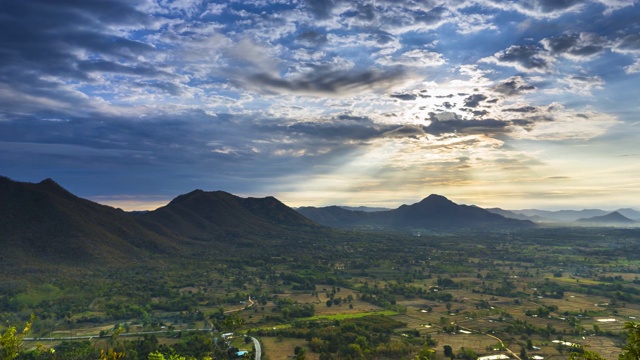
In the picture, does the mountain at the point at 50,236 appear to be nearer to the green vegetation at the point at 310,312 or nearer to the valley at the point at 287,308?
the valley at the point at 287,308

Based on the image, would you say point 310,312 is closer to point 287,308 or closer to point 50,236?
point 287,308

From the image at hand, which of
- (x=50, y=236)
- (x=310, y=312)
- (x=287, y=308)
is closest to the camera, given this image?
(x=310, y=312)

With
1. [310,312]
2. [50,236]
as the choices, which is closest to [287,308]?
[310,312]

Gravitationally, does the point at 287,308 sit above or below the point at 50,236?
below

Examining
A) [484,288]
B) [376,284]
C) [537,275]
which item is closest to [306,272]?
[376,284]

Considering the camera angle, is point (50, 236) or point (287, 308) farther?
point (50, 236)

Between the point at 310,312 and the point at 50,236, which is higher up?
the point at 50,236

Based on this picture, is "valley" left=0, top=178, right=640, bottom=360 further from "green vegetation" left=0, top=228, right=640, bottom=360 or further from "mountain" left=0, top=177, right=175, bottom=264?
"mountain" left=0, top=177, right=175, bottom=264

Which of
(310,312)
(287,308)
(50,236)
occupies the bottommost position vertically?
(310,312)

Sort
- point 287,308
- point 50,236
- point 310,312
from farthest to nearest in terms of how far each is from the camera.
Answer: point 50,236, point 287,308, point 310,312

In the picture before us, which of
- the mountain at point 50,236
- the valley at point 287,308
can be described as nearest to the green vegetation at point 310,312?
the valley at point 287,308

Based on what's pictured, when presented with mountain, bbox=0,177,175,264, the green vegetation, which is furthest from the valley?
mountain, bbox=0,177,175,264
